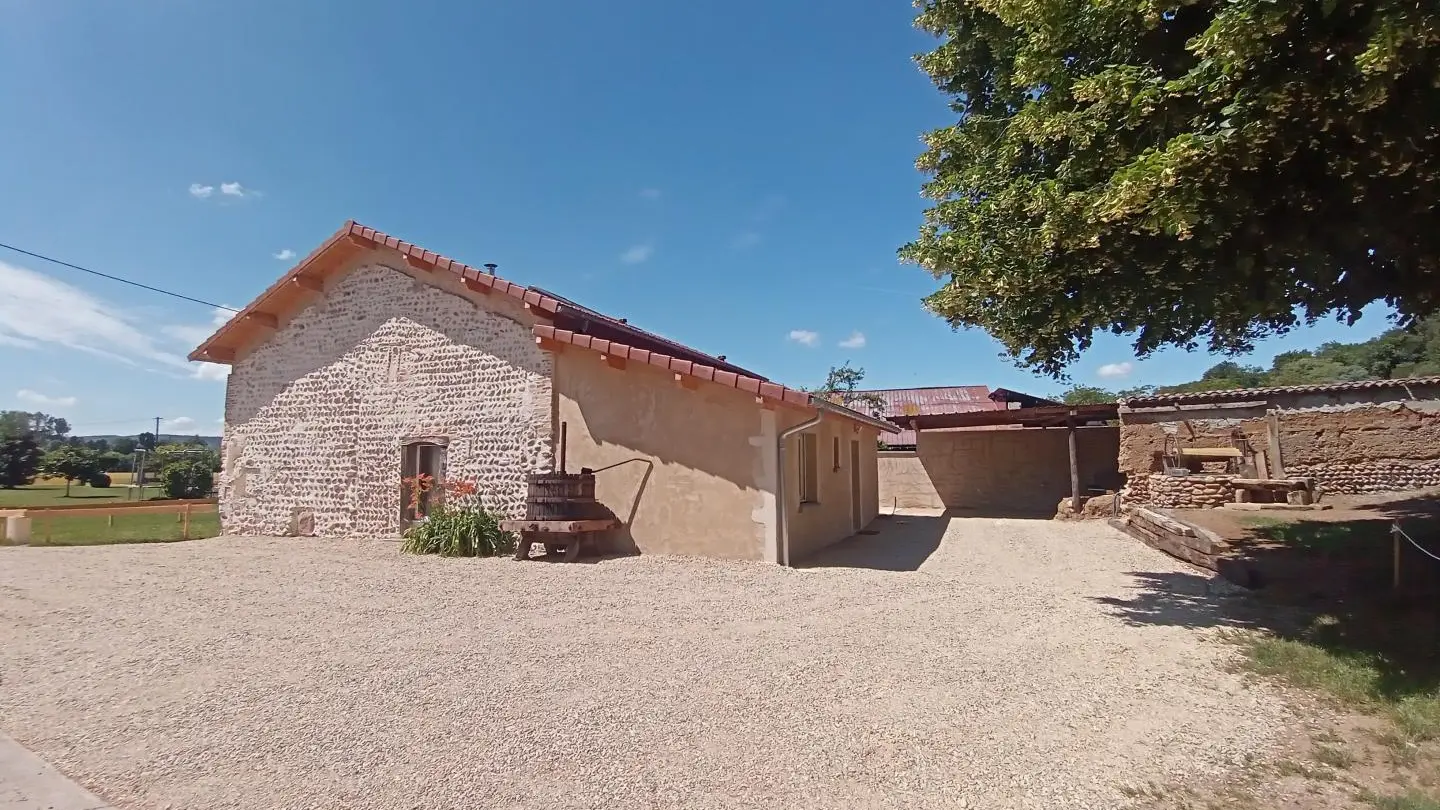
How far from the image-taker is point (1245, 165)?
15.6ft

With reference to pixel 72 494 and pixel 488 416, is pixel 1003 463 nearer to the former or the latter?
pixel 488 416

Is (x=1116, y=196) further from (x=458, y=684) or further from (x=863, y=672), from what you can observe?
(x=458, y=684)

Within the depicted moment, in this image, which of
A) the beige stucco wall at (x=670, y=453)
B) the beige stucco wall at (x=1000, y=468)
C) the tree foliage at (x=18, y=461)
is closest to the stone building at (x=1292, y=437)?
the beige stucco wall at (x=1000, y=468)

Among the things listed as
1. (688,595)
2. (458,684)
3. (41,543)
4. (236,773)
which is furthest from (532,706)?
(41,543)

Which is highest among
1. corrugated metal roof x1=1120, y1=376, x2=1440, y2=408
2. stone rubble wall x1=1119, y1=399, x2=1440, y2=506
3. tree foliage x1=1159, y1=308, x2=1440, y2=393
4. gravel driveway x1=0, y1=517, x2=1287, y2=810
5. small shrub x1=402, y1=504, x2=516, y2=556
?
tree foliage x1=1159, y1=308, x2=1440, y2=393

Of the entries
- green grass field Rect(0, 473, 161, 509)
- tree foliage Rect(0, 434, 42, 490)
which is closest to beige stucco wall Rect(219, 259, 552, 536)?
green grass field Rect(0, 473, 161, 509)

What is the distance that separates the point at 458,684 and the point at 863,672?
9.30ft

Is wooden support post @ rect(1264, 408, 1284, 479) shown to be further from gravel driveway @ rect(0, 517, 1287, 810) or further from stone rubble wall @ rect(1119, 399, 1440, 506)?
gravel driveway @ rect(0, 517, 1287, 810)

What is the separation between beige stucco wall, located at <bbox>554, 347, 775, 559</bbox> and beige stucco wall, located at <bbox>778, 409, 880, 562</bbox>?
55 centimetres

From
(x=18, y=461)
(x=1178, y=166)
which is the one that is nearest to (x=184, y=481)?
(x=18, y=461)

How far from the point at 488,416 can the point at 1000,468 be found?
14.5 meters

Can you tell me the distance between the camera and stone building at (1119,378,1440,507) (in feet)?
47.2

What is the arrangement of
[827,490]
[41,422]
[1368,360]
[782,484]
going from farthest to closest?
[41,422]
[1368,360]
[827,490]
[782,484]

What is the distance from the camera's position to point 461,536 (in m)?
10.9
